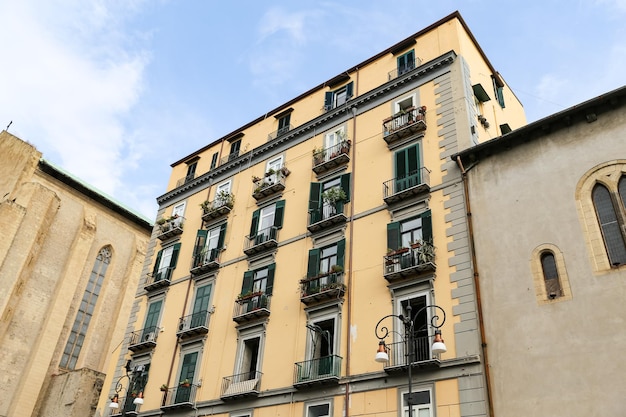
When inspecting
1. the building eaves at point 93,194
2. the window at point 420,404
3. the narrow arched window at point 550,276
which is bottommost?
the window at point 420,404

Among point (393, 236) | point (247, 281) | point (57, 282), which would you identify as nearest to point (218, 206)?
point (247, 281)

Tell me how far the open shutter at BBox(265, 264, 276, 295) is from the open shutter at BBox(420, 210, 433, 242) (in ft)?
24.8

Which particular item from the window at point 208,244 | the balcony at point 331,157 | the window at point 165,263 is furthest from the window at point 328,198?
the window at point 165,263

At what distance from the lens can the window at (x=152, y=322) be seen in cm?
2808

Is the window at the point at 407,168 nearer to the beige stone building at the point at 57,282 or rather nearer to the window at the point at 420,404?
the window at the point at 420,404

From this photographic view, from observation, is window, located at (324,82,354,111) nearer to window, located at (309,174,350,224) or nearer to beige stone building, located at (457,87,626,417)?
window, located at (309,174,350,224)

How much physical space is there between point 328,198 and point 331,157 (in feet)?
9.05

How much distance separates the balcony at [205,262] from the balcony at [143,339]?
3623 mm

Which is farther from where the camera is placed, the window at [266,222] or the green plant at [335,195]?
the window at [266,222]

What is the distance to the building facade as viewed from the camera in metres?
18.7

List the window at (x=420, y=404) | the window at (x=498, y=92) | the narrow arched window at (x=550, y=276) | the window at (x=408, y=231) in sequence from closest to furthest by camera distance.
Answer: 1. the narrow arched window at (x=550, y=276)
2. the window at (x=420, y=404)
3. the window at (x=408, y=231)
4. the window at (x=498, y=92)

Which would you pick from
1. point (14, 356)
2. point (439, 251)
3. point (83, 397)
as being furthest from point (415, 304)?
point (14, 356)

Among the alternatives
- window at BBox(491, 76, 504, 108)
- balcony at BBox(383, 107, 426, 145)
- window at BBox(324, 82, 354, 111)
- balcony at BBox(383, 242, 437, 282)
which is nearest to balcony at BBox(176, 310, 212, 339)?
balcony at BBox(383, 242, 437, 282)

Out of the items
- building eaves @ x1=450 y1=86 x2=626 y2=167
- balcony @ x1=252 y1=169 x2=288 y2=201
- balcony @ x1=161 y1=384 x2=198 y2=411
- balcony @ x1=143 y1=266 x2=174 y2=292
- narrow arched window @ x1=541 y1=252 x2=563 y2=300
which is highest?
balcony @ x1=252 y1=169 x2=288 y2=201
